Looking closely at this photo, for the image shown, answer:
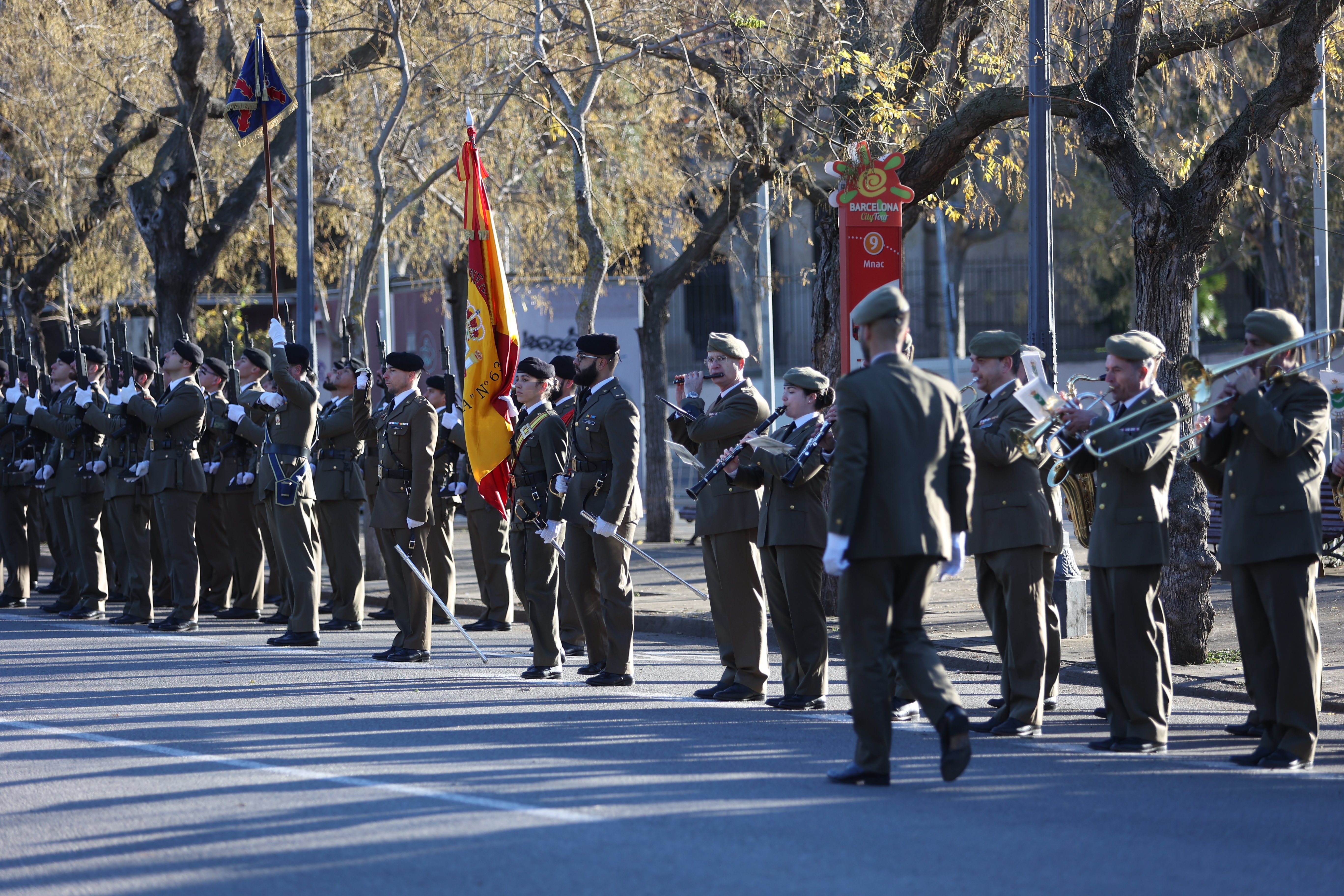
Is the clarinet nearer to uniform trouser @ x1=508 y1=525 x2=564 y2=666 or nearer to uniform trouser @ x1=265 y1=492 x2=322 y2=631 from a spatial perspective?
uniform trouser @ x1=508 y1=525 x2=564 y2=666

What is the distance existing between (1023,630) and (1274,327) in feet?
6.47

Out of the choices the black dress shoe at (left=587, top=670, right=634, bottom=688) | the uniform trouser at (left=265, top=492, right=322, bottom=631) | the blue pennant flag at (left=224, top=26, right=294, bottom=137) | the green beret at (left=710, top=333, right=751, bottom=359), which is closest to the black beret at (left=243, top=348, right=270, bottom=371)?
the uniform trouser at (left=265, top=492, right=322, bottom=631)

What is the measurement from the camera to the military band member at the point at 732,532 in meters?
8.91

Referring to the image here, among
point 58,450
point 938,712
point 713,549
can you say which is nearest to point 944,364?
point 58,450

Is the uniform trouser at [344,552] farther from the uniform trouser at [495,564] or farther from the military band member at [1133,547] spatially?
the military band member at [1133,547]

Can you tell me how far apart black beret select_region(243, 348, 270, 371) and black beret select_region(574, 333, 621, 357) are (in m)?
3.85

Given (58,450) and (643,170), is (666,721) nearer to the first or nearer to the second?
(58,450)

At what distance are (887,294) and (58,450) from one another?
33.3 feet

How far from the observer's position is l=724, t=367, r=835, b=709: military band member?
27.9 ft

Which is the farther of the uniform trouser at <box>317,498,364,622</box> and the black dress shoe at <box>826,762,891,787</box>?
the uniform trouser at <box>317,498,364,622</box>

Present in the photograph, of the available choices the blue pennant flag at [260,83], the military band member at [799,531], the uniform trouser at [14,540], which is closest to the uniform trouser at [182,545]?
the uniform trouser at [14,540]

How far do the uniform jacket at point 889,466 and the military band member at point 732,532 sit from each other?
232 cm

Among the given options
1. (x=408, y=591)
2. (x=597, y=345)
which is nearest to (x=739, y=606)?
(x=597, y=345)

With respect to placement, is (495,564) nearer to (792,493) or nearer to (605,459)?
(605,459)
